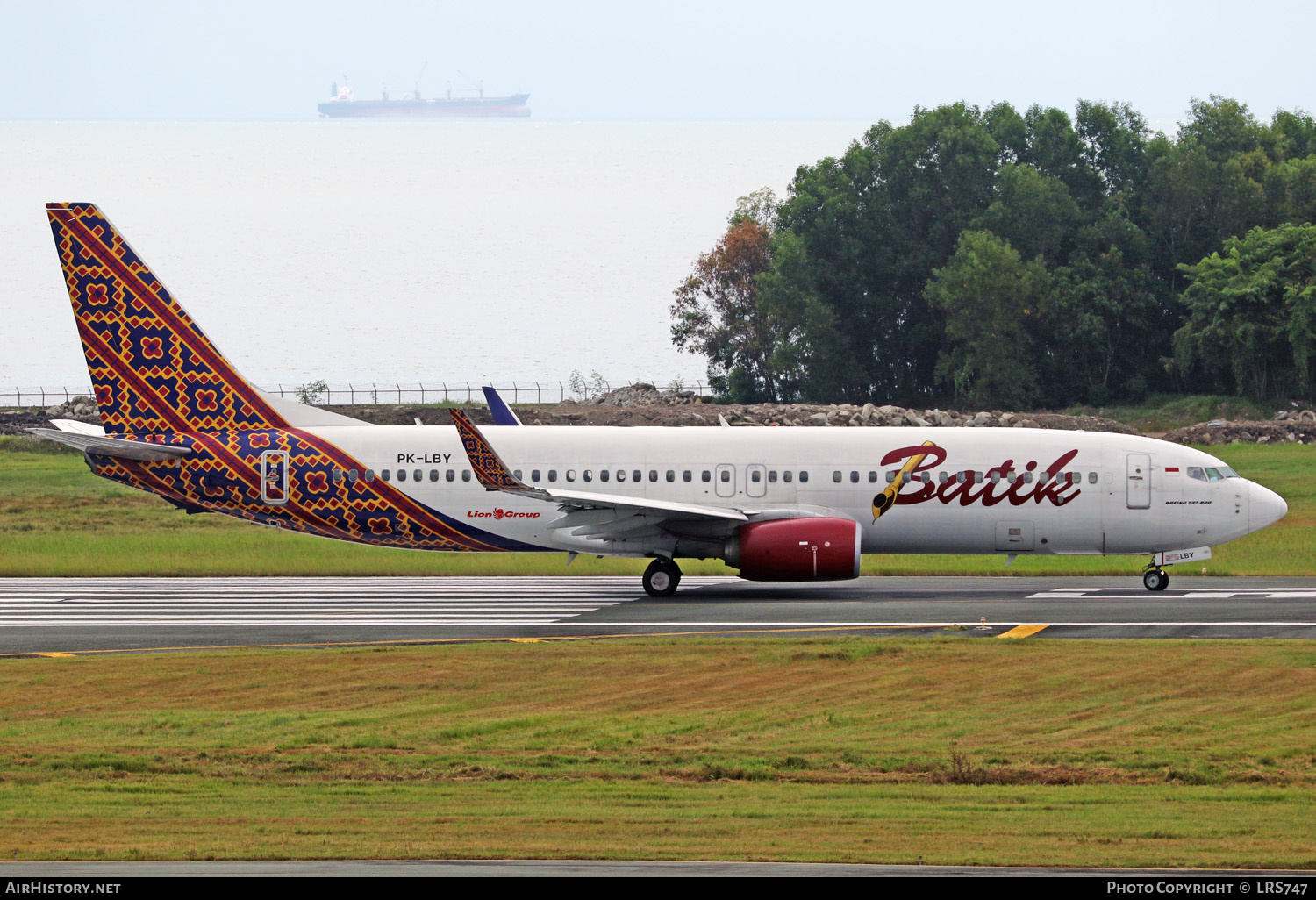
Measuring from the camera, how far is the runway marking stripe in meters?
26.6

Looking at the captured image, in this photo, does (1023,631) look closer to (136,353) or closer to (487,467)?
(487,467)

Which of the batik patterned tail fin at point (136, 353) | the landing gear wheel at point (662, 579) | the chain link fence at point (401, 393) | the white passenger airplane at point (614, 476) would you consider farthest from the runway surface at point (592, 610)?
the chain link fence at point (401, 393)

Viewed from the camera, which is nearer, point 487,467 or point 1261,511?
point 487,467

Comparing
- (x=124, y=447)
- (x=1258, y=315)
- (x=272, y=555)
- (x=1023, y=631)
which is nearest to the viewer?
(x=1023, y=631)

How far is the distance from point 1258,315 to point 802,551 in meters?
56.2

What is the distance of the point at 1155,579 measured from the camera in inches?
1345

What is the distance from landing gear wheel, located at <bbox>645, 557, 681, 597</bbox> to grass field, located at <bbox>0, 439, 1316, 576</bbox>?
6.08 meters

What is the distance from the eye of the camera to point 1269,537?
45031mm

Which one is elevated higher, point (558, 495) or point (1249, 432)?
point (1249, 432)

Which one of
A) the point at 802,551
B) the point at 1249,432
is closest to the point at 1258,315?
the point at 1249,432

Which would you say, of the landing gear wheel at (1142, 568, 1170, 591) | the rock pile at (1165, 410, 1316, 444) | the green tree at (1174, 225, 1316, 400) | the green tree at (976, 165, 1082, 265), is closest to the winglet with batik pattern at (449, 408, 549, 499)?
the landing gear wheel at (1142, 568, 1170, 591)

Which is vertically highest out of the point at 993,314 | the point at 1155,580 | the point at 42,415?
the point at 993,314

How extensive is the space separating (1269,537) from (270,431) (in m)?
28.9
